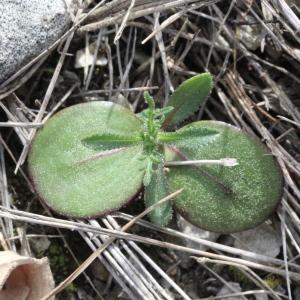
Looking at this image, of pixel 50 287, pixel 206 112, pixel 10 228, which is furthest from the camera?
pixel 206 112

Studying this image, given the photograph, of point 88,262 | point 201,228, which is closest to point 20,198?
point 88,262

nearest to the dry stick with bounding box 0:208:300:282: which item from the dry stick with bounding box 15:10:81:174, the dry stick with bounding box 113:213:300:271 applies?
the dry stick with bounding box 113:213:300:271

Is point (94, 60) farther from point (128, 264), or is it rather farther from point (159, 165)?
point (128, 264)

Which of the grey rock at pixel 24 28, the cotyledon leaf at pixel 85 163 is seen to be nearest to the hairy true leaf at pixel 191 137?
the cotyledon leaf at pixel 85 163

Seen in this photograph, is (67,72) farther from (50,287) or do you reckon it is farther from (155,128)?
(50,287)

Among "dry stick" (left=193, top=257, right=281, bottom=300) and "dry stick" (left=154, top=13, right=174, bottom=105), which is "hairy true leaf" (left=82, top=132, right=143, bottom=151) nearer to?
"dry stick" (left=154, top=13, right=174, bottom=105)

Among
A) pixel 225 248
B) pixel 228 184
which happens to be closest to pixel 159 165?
pixel 228 184

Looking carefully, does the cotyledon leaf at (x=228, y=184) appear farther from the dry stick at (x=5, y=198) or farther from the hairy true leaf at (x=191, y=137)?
the dry stick at (x=5, y=198)
